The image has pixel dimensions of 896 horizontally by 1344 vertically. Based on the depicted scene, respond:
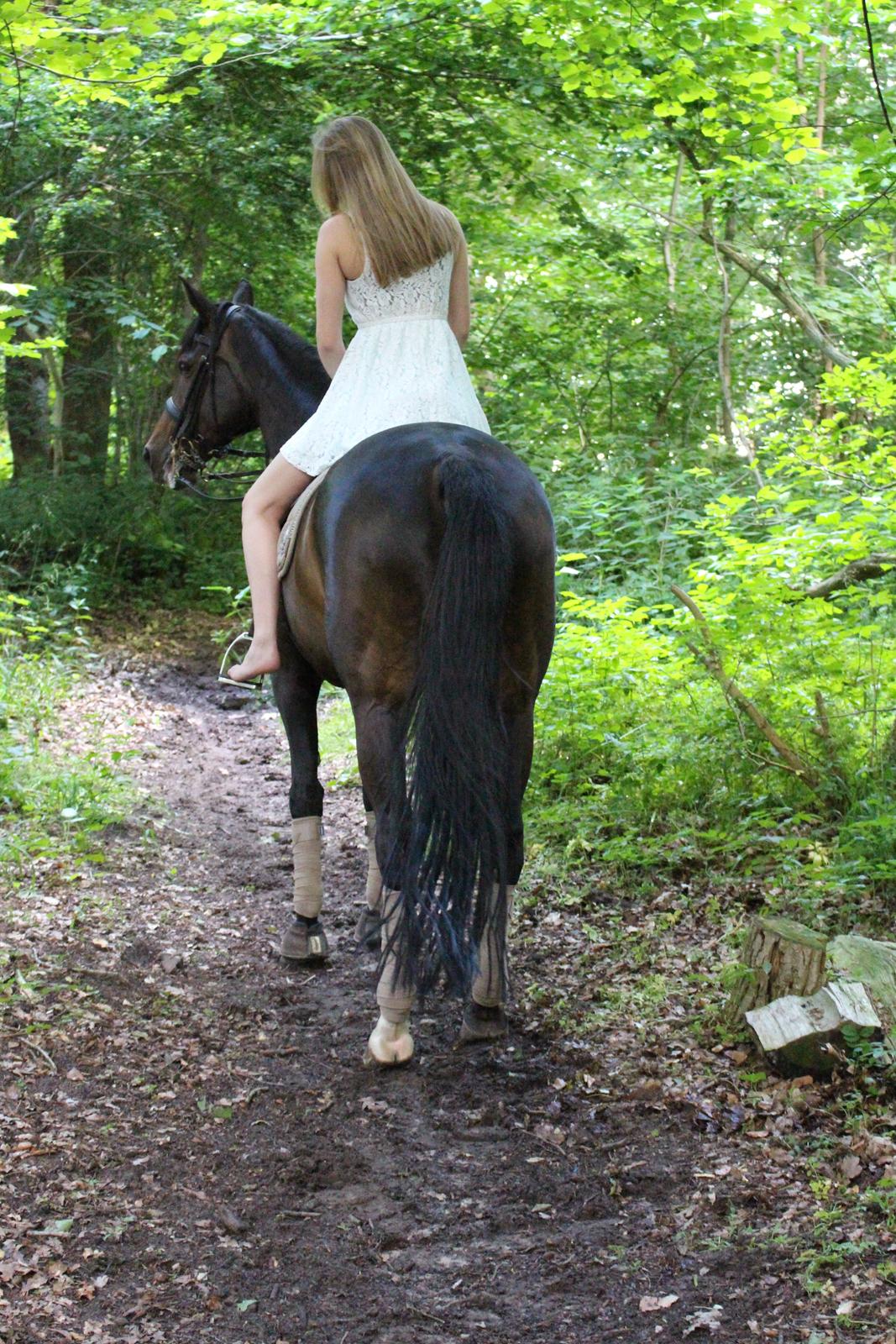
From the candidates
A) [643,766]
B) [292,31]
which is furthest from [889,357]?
[292,31]

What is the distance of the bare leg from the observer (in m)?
4.36

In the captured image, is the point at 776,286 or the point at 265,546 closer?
the point at 265,546

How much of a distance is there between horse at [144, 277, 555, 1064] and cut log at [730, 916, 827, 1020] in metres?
0.77

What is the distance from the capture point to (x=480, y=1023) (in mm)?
4020

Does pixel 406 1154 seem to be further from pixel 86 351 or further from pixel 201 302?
pixel 86 351

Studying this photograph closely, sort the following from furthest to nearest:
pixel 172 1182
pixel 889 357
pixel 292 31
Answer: pixel 292 31 < pixel 889 357 < pixel 172 1182

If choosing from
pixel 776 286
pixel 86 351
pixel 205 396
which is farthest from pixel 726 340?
pixel 205 396

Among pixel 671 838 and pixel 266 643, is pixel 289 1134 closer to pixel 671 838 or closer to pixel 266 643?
pixel 266 643

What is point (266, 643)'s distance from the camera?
461 cm

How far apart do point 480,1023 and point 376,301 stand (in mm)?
2532

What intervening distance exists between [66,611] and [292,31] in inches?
225

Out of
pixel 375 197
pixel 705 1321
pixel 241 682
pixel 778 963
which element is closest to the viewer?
pixel 705 1321

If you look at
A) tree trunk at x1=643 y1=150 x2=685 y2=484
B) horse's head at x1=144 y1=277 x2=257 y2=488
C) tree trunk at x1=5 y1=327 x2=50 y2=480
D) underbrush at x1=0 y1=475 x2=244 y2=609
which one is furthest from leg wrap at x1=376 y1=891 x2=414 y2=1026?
tree trunk at x1=5 y1=327 x2=50 y2=480

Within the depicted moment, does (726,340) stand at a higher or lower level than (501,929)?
higher
